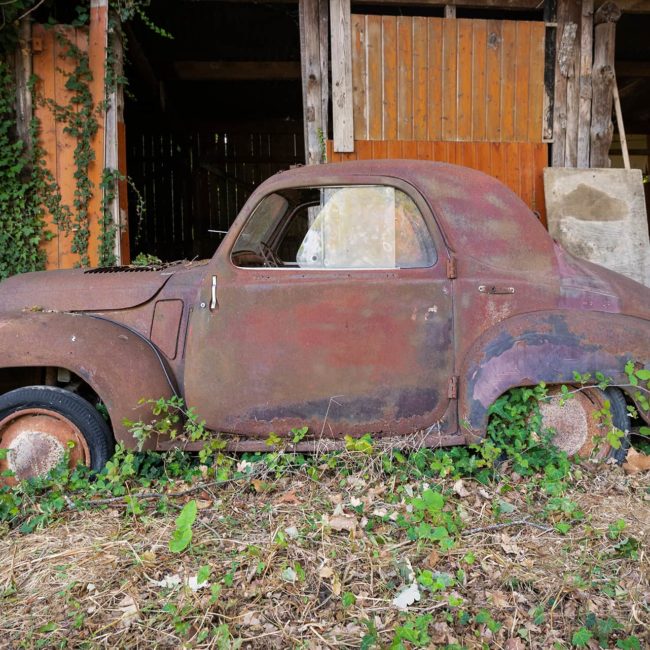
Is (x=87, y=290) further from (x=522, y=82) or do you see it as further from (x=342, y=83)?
(x=522, y=82)

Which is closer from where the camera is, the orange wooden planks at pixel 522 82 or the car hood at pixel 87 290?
the car hood at pixel 87 290

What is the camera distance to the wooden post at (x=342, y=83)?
5.68 m

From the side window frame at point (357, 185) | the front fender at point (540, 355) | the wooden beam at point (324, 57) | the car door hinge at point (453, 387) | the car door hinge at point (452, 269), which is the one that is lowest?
the car door hinge at point (453, 387)

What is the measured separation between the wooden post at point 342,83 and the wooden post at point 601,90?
262 centimetres

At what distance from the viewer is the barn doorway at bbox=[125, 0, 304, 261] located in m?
8.22

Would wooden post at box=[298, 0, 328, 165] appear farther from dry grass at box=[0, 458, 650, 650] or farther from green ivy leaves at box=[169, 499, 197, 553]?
green ivy leaves at box=[169, 499, 197, 553]

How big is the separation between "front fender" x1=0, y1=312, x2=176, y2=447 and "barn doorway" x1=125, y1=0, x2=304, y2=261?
5.91 m

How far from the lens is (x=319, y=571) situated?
2.27 m

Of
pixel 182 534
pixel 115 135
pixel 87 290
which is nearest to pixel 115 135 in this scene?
pixel 115 135

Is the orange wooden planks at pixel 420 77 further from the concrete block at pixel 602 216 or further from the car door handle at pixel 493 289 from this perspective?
the car door handle at pixel 493 289

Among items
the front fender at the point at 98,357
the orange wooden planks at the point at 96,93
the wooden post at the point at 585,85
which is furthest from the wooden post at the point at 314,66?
the front fender at the point at 98,357

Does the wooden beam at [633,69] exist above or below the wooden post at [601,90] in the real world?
above

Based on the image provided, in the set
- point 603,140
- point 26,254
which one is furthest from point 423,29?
point 26,254

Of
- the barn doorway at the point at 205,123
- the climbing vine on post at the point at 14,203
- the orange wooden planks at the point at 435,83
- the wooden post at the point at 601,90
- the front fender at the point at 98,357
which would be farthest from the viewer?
the barn doorway at the point at 205,123
